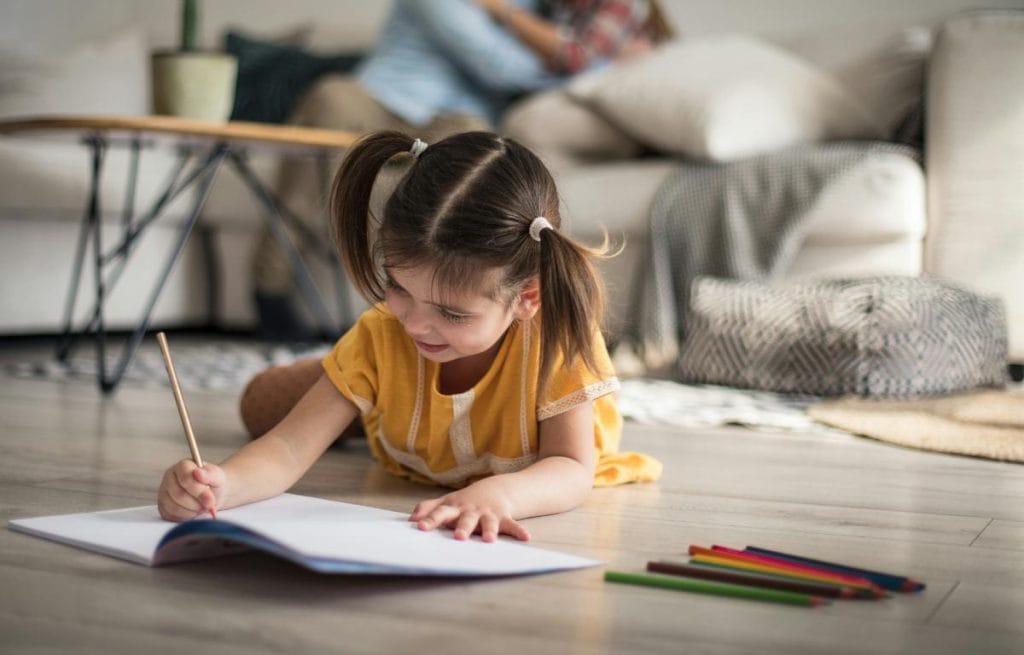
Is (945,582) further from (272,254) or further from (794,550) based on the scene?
(272,254)

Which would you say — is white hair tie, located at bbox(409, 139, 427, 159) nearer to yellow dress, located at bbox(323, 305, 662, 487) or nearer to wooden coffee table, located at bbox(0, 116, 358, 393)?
yellow dress, located at bbox(323, 305, 662, 487)

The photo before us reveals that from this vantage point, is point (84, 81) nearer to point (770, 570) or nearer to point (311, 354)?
point (311, 354)

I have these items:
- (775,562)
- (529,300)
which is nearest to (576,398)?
(529,300)

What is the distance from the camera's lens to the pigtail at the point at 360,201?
1270 millimetres

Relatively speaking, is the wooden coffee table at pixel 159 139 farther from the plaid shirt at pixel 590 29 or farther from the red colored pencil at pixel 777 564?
the red colored pencil at pixel 777 564

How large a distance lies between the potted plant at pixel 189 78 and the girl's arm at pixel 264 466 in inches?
45.6

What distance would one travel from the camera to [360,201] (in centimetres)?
128

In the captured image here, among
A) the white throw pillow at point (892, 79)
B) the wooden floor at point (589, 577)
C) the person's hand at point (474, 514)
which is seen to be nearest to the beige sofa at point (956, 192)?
the white throw pillow at point (892, 79)

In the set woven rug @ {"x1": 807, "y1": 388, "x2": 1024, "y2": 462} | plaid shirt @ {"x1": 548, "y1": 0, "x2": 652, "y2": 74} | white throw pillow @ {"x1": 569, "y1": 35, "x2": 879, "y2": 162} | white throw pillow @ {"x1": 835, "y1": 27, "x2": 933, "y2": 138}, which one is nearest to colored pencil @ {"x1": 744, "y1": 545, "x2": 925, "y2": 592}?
woven rug @ {"x1": 807, "y1": 388, "x2": 1024, "y2": 462}

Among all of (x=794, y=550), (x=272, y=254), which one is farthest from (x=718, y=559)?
(x=272, y=254)

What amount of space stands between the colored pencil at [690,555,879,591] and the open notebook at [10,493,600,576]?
92 millimetres

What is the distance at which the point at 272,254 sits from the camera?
3254 millimetres

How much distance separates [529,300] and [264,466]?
0.30m

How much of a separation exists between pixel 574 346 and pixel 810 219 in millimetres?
1510
